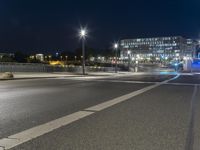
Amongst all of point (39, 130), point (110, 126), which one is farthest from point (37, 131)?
point (110, 126)

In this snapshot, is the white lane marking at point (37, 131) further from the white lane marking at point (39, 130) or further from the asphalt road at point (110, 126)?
the asphalt road at point (110, 126)

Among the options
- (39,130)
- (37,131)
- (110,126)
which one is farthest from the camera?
(110,126)

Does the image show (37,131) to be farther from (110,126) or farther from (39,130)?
(110,126)

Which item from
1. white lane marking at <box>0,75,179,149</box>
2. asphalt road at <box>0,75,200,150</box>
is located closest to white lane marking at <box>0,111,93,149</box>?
white lane marking at <box>0,75,179,149</box>

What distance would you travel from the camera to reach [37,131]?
7.89m

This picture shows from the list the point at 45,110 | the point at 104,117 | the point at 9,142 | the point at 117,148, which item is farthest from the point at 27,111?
the point at 117,148

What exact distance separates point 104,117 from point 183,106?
13.6 feet

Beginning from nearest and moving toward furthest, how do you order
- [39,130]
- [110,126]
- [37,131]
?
[37,131]
[39,130]
[110,126]

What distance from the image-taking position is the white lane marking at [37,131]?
6801 millimetres

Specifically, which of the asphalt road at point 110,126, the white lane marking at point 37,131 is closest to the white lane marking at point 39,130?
the white lane marking at point 37,131

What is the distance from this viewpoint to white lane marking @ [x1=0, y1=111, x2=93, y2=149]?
22.3ft

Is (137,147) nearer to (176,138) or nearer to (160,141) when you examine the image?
(160,141)

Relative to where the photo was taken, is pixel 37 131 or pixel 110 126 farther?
pixel 110 126

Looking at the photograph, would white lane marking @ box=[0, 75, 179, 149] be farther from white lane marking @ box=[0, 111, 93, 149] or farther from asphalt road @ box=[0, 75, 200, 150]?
asphalt road @ box=[0, 75, 200, 150]
